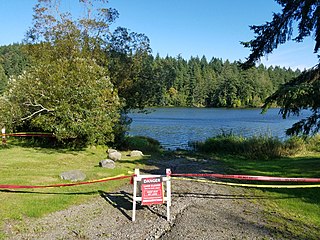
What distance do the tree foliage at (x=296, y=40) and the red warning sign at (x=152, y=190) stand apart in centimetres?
390

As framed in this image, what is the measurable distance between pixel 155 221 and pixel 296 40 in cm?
914

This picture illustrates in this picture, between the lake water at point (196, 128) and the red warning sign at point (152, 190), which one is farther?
the lake water at point (196, 128)

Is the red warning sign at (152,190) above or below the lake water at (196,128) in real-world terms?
above

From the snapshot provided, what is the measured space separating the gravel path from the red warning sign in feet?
1.19

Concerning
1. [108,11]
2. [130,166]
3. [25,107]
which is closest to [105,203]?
[130,166]

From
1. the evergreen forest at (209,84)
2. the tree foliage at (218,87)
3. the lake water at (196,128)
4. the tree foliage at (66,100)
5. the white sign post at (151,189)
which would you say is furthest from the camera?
the tree foliage at (218,87)

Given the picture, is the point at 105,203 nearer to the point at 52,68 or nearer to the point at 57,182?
the point at 57,182

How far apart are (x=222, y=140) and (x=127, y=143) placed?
6416 mm

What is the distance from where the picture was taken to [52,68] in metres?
15.7

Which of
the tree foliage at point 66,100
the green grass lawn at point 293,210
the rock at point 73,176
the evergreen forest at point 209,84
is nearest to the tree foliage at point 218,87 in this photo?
the evergreen forest at point 209,84

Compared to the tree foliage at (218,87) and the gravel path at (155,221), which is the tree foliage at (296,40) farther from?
the tree foliage at (218,87)

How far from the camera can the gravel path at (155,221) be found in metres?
5.67

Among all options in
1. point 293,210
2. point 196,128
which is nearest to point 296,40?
point 293,210

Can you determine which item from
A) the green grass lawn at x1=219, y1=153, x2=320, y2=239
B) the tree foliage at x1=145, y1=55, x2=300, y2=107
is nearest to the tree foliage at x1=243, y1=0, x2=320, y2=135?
the green grass lawn at x1=219, y1=153, x2=320, y2=239
